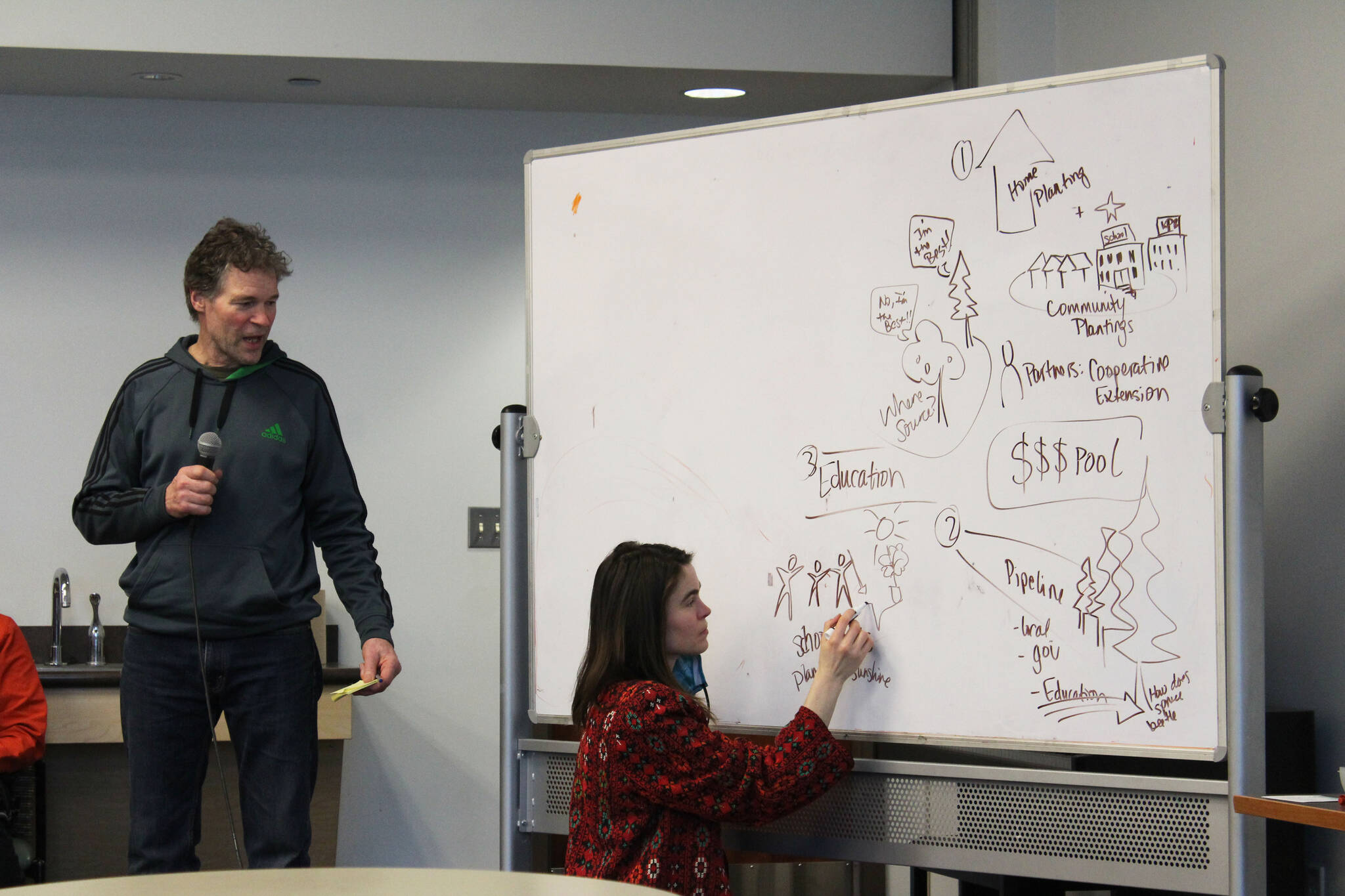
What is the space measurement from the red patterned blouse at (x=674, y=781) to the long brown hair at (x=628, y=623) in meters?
0.04

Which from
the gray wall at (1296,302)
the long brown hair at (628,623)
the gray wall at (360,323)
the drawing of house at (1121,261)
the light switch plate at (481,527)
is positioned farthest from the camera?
the light switch plate at (481,527)

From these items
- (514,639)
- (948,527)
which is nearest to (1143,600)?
(948,527)

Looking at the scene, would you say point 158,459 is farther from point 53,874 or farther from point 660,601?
point 53,874

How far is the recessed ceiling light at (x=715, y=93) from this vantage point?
3848 millimetres

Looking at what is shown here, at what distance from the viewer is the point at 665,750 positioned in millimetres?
1992

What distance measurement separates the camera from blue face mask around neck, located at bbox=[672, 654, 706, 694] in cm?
222

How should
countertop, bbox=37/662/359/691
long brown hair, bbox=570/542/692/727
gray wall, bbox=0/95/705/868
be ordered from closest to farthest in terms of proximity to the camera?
long brown hair, bbox=570/542/692/727 < countertop, bbox=37/662/359/691 < gray wall, bbox=0/95/705/868

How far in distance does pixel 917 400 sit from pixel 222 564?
4.05 feet

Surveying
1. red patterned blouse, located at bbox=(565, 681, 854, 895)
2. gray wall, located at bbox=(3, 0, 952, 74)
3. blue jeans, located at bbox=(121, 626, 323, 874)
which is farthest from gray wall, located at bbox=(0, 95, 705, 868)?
red patterned blouse, located at bbox=(565, 681, 854, 895)

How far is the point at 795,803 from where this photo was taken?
205 centimetres

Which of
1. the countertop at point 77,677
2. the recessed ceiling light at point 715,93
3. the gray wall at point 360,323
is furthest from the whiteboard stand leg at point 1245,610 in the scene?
the gray wall at point 360,323

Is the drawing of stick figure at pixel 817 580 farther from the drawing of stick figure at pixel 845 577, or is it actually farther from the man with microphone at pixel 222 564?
the man with microphone at pixel 222 564

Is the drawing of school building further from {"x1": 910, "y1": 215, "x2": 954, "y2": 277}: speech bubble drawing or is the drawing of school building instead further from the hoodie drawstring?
the hoodie drawstring

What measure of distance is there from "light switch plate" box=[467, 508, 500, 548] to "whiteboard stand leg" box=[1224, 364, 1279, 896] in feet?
8.70
